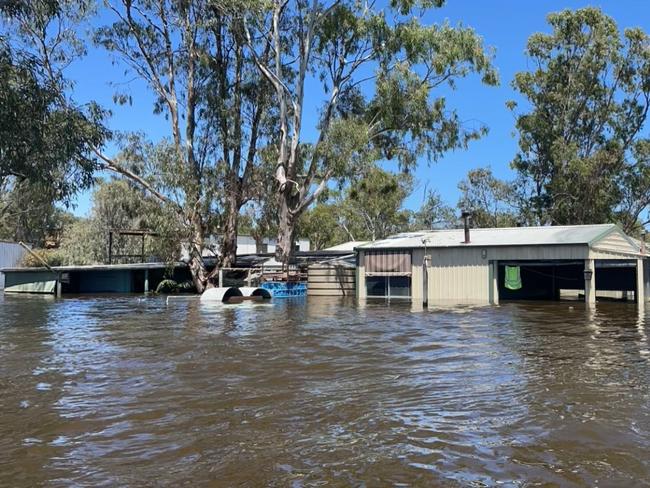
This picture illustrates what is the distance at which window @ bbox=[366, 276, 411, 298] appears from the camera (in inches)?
1170

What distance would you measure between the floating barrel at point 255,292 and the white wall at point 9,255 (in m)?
26.4

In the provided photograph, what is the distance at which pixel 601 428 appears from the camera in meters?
6.94

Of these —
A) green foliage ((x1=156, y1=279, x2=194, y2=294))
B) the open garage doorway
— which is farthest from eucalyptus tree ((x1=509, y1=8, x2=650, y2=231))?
green foliage ((x1=156, y1=279, x2=194, y2=294))

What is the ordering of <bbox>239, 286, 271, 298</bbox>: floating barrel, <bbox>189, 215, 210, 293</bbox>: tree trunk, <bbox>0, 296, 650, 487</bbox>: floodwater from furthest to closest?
1. <bbox>189, 215, 210, 293</bbox>: tree trunk
2. <bbox>239, 286, 271, 298</bbox>: floating barrel
3. <bbox>0, 296, 650, 487</bbox>: floodwater

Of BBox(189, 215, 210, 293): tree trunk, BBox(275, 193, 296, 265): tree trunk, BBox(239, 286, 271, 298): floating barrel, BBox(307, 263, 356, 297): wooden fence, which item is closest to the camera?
BBox(239, 286, 271, 298): floating barrel

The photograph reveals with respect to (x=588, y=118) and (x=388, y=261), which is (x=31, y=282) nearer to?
(x=388, y=261)

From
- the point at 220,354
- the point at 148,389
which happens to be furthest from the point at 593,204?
the point at 148,389

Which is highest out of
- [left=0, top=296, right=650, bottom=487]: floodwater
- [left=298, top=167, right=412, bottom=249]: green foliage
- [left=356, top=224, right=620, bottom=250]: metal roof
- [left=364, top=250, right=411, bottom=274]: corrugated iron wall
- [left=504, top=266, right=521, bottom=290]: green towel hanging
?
[left=298, top=167, right=412, bottom=249]: green foliage

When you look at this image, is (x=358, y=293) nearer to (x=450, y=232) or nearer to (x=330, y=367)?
(x=450, y=232)

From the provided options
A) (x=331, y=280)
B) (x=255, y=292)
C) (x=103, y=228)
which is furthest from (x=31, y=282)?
(x=331, y=280)

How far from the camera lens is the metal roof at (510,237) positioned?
26.2 meters

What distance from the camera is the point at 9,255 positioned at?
47.8m

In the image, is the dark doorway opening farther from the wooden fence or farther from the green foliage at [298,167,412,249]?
the green foliage at [298,167,412,249]

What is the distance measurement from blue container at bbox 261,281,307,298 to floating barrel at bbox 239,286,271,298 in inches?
54.3
